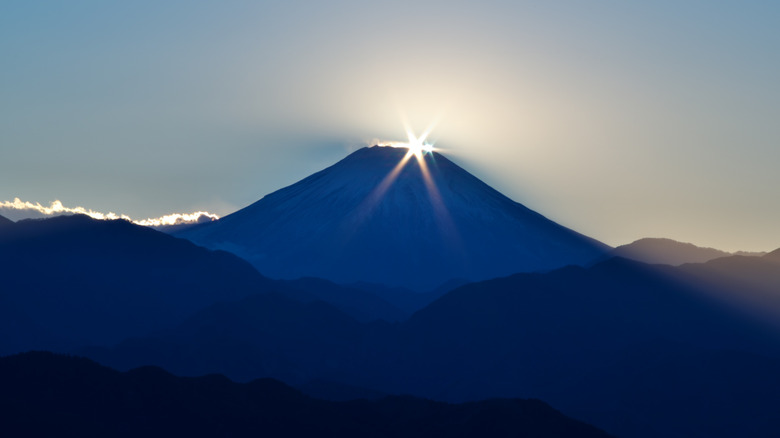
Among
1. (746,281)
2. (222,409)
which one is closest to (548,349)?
(746,281)

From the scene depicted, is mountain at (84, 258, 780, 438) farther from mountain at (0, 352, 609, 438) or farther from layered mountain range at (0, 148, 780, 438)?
mountain at (0, 352, 609, 438)

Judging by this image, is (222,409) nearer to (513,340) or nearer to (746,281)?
(513,340)

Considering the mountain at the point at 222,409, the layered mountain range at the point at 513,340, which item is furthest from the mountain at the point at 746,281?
the mountain at the point at 222,409

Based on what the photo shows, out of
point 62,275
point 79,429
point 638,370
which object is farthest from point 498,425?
point 62,275

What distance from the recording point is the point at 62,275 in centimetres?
19788

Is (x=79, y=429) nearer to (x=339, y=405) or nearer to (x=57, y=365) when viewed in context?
(x=57, y=365)

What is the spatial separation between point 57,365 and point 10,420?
13.0 metres

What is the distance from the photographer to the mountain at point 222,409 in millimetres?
81938

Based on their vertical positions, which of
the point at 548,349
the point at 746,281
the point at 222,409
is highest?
the point at 746,281

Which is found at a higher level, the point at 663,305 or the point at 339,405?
the point at 663,305

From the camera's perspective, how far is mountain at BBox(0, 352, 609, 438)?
81.9 meters

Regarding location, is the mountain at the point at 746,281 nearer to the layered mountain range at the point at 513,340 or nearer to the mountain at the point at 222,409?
the layered mountain range at the point at 513,340

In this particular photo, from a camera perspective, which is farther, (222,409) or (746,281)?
(746,281)

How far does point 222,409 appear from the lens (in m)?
85.8
